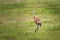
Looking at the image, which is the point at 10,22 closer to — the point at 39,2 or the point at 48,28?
the point at 48,28

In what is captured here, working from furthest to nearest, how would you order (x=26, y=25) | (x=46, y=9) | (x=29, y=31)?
(x=46, y=9), (x=26, y=25), (x=29, y=31)

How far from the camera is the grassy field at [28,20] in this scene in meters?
7.33

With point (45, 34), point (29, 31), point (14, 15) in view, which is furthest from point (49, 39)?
point (14, 15)

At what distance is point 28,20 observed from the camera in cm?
854

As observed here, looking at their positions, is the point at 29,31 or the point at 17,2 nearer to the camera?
the point at 29,31

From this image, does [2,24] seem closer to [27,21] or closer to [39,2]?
[27,21]

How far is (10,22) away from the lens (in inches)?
330

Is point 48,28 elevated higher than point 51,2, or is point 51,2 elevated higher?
point 51,2

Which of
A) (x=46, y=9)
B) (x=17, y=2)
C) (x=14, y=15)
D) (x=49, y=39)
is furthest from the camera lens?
(x=17, y=2)

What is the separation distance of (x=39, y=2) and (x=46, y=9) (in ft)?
3.37

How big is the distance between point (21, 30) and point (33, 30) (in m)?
0.42

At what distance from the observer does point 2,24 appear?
8.28 meters

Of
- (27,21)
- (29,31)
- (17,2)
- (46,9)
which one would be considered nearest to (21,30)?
(29,31)

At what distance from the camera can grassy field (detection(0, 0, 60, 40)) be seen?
7.33m
